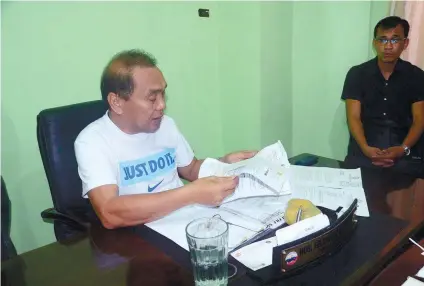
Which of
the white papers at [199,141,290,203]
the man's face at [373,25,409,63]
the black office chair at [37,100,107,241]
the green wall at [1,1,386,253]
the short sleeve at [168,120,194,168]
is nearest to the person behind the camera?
the white papers at [199,141,290,203]

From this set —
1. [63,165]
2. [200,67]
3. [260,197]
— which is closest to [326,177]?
[260,197]

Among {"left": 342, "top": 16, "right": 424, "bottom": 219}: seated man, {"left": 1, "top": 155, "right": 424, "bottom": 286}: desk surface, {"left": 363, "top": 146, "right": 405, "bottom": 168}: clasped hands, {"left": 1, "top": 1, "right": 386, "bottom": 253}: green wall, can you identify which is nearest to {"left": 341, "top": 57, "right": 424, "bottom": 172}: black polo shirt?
{"left": 342, "top": 16, "right": 424, "bottom": 219}: seated man

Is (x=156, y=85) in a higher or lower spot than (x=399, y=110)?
higher

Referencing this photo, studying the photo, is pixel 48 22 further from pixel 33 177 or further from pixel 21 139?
pixel 33 177

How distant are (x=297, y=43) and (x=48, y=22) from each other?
1622 mm

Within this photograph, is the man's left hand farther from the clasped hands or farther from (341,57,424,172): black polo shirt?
(341,57,424,172): black polo shirt

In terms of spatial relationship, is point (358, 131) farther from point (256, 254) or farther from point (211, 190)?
point (256, 254)

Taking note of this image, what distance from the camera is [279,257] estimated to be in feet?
2.66

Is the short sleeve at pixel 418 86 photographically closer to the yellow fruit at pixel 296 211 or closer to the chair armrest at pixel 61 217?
the yellow fruit at pixel 296 211

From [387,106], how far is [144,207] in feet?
5.69

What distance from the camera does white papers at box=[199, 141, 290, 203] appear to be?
112 centimetres

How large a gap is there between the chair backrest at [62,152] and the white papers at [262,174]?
537 millimetres

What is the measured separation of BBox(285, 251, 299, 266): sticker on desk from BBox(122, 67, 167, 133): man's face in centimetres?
70

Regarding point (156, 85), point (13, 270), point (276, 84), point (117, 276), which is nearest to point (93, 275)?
point (117, 276)
